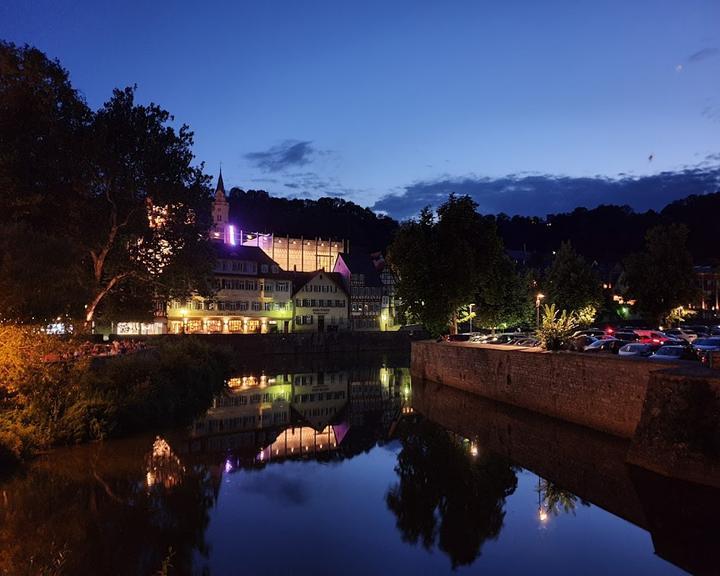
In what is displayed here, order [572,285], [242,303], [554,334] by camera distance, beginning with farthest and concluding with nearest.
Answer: [242,303]
[572,285]
[554,334]

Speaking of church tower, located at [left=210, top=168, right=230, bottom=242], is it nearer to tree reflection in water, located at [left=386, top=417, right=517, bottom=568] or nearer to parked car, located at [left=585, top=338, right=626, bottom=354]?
parked car, located at [left=585, top=338, right=626, bottom=354]

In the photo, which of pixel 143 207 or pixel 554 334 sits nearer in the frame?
pixel 554 334

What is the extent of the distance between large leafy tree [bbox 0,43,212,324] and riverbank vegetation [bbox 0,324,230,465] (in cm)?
329

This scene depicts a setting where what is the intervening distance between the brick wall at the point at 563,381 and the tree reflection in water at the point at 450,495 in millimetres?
4445

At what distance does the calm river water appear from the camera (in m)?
12.8

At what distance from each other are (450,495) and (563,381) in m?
9.78

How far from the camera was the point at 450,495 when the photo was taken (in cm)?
1759

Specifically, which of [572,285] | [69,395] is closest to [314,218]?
[572,285]

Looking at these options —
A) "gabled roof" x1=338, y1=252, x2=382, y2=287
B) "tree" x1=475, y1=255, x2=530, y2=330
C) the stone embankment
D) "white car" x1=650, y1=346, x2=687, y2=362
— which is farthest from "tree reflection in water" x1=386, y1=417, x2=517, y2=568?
"gabled roof" x1=338, y1=252, x2=382, y2=287

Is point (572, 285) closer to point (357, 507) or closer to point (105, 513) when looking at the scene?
point (357, 507)

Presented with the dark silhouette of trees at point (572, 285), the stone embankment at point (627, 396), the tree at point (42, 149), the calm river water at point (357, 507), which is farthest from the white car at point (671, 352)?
the dark silhouette of trees at point (572, 285)

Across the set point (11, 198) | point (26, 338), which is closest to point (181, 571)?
point (26, 338)

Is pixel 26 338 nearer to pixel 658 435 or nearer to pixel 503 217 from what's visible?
pixel 658 435

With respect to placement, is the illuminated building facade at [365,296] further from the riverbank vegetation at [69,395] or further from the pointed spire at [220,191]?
the riverbank vegetation at [69,395]
